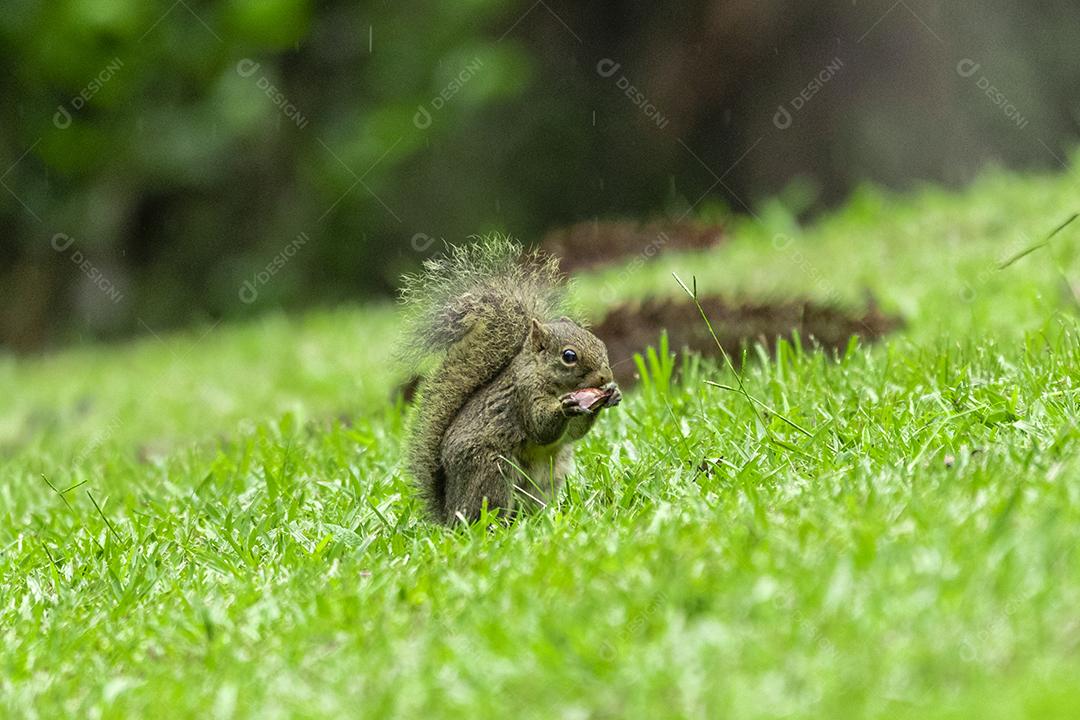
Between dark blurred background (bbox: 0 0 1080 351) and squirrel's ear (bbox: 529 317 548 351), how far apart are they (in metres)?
6.52

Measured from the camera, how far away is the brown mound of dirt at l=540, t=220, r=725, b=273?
33.4ft

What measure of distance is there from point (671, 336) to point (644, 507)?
3.06 m

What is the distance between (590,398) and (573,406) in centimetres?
6

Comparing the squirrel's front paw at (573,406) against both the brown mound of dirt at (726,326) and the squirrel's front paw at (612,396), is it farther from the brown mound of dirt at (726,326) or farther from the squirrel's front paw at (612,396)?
the brown mound of dirt at (726,326)

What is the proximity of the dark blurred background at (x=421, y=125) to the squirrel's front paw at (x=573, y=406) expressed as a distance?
6.80 m

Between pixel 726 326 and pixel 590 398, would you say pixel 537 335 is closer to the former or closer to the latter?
pixel 590 398

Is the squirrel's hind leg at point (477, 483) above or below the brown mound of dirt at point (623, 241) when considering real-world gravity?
above

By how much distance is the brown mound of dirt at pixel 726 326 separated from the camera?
247 inches

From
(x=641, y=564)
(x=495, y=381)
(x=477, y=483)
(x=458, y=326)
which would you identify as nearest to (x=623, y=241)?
(x=458, y=326)

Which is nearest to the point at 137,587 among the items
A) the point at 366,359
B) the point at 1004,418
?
the point at 1004,418

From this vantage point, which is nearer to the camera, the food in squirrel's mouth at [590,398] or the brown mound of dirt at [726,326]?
the food in squirrel's mouth at [590,398]

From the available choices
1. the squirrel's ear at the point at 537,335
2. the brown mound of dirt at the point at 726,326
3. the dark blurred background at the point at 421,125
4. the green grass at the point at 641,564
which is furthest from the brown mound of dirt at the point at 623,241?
the squirrel's ear at the point at 537,335

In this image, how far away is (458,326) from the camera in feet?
13.5

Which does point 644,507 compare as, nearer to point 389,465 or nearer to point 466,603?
point 466,603
